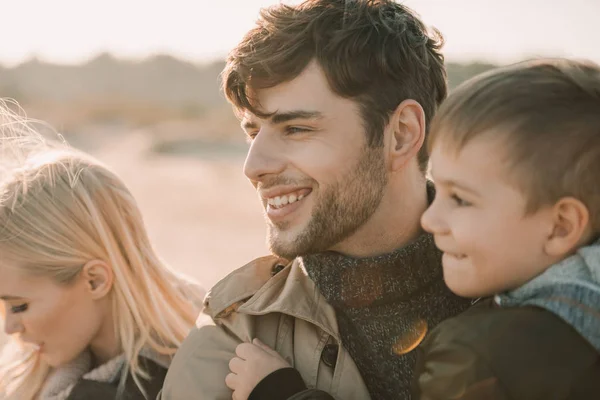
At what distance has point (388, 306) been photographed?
2785mm

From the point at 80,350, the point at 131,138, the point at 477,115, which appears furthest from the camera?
the point at 131,138

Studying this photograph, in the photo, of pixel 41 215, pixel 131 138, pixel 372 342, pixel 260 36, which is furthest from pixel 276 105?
pixel 131 138

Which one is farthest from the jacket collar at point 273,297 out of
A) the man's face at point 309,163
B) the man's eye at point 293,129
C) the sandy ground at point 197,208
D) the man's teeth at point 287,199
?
the sandy ground at point 197,208

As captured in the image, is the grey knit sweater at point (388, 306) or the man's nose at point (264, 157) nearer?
the grey knit sweater at point (388, 306)

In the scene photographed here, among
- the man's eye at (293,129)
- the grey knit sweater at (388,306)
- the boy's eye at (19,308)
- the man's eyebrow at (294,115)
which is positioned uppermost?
the man's eyebrow at (294,115)

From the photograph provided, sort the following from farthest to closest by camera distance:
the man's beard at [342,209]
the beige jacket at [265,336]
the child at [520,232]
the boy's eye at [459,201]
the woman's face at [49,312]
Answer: the woman's face at [49,312] → the man's beard at [342,209] → the beige jacket at [265,336] → the boy's eye at [459,201] → the child at [520,232]

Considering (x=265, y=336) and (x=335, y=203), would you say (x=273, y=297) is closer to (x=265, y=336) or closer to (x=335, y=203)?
(x=265, y=336)

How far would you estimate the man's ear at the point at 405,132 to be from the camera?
3.19 meters

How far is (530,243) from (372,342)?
0.87m

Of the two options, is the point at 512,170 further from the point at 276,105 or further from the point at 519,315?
the point at 276,105

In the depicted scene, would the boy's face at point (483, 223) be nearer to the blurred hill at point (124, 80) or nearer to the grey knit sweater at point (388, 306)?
the grey knit sweater at point (388, 306)

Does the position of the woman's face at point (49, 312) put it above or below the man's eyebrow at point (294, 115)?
below

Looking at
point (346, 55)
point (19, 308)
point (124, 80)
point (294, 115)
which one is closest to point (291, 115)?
point (294, 115)

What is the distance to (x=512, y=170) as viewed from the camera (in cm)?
199
